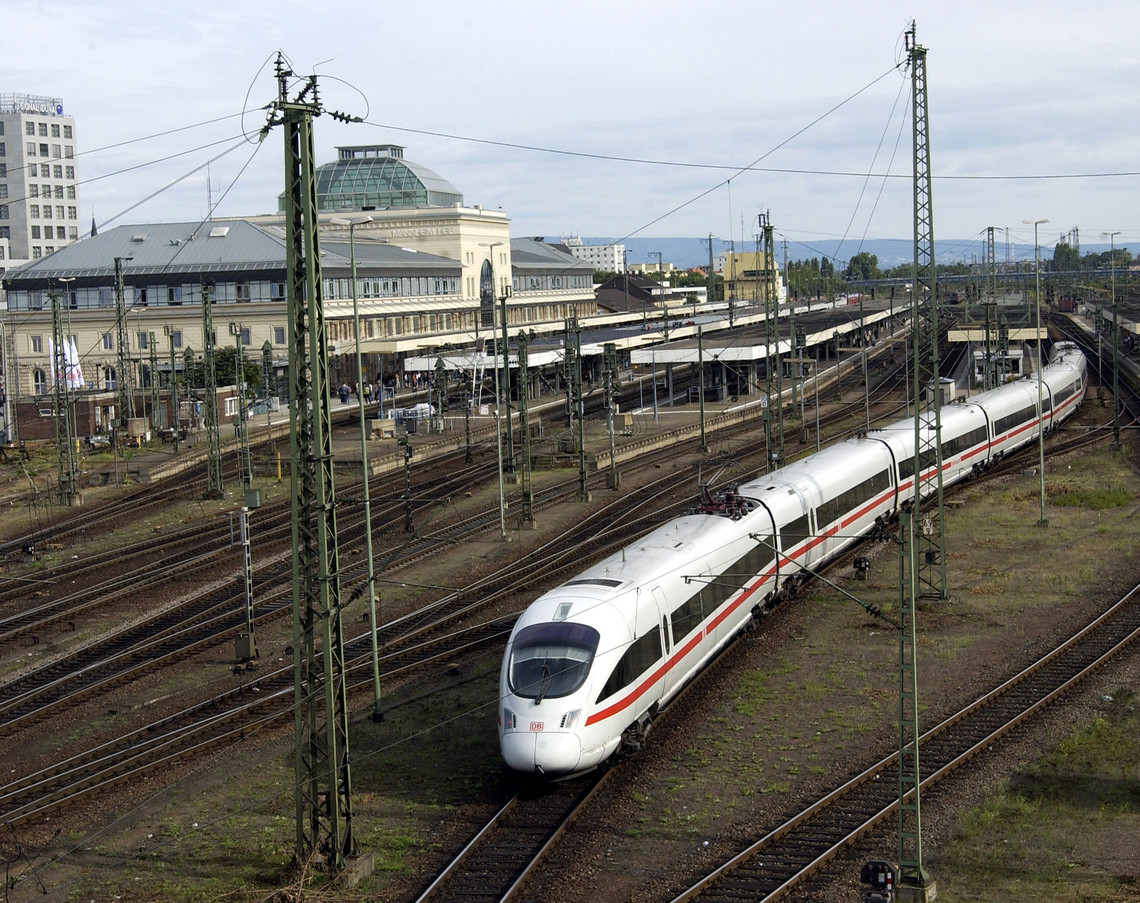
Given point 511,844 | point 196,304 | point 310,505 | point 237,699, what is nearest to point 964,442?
point 237,699

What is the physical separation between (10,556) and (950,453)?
89.9ft

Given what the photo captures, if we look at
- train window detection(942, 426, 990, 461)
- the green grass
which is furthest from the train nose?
train window detection(942, 426, 990, 461)


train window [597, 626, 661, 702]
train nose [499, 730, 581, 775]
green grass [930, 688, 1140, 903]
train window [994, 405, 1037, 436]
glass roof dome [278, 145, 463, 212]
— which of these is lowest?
green grass [930, 688, 1140, 903]

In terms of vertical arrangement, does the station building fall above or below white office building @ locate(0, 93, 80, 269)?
below

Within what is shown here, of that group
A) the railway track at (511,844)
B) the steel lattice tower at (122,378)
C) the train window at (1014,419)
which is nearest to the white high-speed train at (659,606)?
the railway track at (511,844)

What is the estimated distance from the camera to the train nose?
16.3 m

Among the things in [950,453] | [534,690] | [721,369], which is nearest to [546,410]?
[721,369]

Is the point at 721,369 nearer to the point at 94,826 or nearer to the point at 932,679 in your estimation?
the point at 932,679

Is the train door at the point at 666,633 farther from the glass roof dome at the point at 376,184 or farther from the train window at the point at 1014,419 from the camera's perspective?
the glass roof dome at the point at 376,184

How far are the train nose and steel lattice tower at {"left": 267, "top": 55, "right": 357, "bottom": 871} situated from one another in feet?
8.04

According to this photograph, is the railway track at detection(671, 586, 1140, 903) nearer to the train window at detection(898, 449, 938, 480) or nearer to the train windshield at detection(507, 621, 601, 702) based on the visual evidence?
the train windshield at detection(507, 621, 601, 702)

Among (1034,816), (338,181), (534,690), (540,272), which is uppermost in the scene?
(338,181)

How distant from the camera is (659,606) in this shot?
19.2 metres

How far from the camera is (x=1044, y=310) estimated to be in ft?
447
